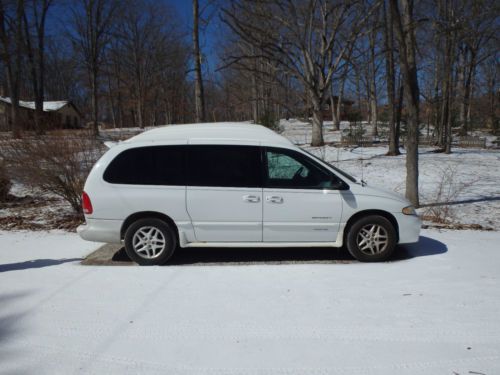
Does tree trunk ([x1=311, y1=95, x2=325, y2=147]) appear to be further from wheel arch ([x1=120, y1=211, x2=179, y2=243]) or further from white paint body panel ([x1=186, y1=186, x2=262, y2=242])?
wheel arch ([x1=120, y1=211, x2=179, y2=243])

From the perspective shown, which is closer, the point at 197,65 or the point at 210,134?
the point at 210,134

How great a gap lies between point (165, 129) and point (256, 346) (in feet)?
11.5

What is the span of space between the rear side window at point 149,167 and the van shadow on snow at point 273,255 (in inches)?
45.1

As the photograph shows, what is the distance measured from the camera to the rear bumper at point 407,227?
499 centimetres

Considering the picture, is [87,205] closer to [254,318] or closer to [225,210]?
[225,210]

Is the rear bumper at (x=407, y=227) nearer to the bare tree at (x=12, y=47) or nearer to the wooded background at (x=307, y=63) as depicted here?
the wooded background at (x=307, y=63)

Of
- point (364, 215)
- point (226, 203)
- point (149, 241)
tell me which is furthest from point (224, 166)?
point (364, 215)

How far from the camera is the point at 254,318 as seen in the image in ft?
11.2

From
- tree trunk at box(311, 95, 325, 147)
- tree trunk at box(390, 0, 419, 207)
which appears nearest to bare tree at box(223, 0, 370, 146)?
tree trunk at box(311, 95, 325, 147)

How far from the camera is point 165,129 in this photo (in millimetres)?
5418

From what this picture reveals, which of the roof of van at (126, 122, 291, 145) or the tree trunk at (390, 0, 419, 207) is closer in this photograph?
the roof of van at (126, 122, 291, 145)

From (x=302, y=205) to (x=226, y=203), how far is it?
100cm

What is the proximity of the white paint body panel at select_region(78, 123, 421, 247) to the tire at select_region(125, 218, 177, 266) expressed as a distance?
14 cm

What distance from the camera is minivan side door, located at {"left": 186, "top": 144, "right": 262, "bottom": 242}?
4863 millimetres
